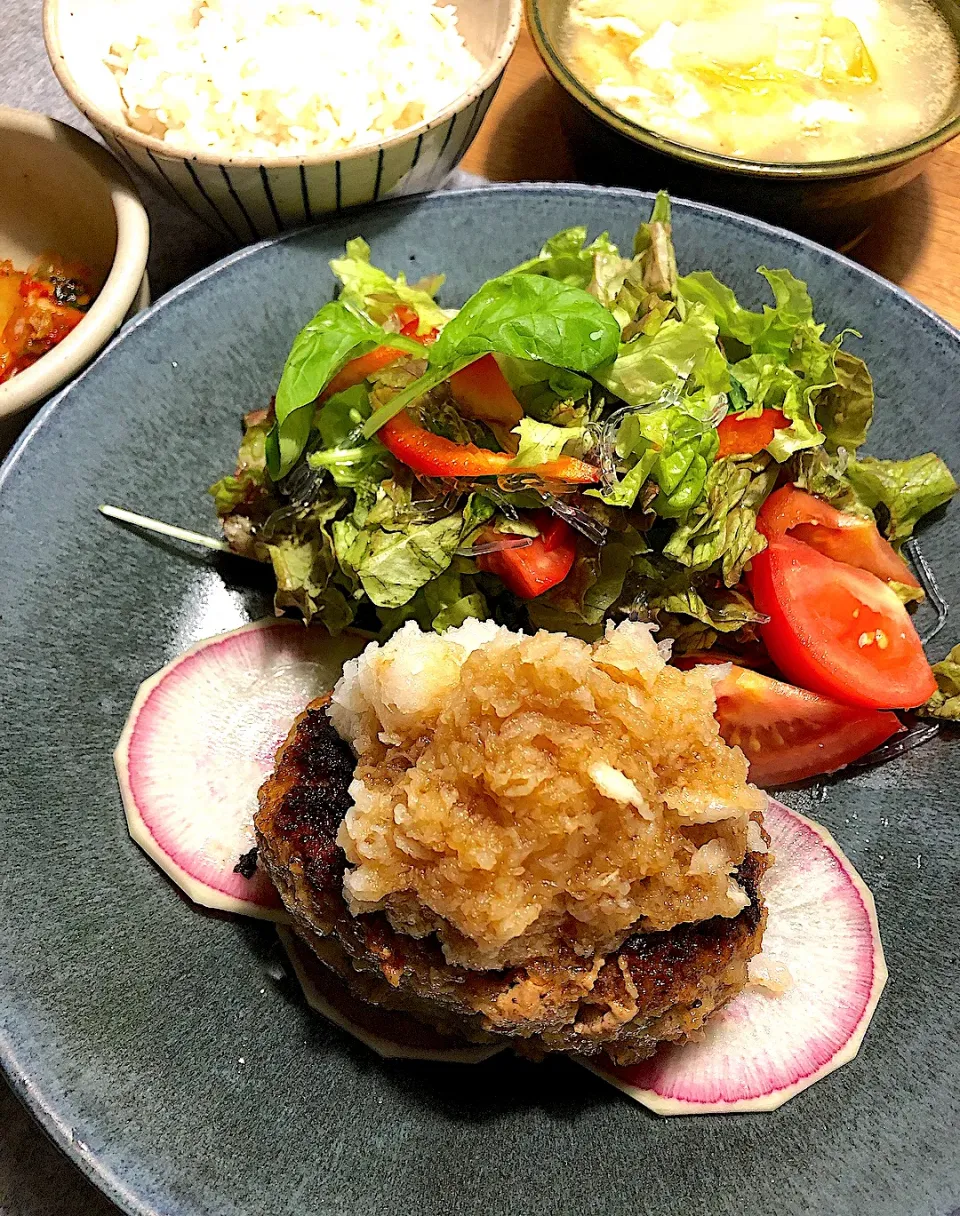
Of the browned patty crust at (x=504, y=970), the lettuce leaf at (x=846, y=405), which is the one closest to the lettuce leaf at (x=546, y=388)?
the lettuce leaf at (x=846, y=405)

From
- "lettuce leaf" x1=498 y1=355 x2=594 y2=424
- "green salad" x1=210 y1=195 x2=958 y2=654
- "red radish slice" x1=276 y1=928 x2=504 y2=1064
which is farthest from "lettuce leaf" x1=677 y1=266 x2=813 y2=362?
"red radish slice" x1=276 y1=928 x2=504 y2=1064

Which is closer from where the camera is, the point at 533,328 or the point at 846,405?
the point at 533,328

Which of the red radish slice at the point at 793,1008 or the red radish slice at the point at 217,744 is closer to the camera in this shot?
the red radish slice at the point at 793,1008

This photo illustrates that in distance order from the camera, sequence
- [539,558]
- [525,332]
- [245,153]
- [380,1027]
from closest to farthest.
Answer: [380,1027]
[525,332]
[539,558]
[245,153]

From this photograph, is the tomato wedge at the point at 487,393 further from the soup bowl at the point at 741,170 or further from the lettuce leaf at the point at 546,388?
the soup bowl at the point at 741,170

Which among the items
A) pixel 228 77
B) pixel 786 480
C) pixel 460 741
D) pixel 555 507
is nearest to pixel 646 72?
pixel 228 77

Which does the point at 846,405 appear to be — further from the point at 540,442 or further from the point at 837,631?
the point at 540,442

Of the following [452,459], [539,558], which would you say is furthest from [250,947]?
[452,459]
